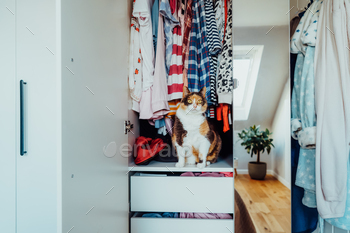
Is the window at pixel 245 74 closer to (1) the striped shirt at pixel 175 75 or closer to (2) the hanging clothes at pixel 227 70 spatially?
(2) the hanging clothes at pixel 227 70

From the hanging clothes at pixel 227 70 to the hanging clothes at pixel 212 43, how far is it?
0.05 meters

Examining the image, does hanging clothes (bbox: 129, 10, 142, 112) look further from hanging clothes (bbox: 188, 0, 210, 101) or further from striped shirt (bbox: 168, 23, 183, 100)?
hanging clothes (bbox: 188, 0, 210, 101)

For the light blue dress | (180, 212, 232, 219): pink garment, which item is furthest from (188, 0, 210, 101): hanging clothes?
(180, 212, 232, 219): pink garment

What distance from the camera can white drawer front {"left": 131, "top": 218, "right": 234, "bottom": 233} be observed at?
1121mm

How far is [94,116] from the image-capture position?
80cm

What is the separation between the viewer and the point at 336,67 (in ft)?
3.05

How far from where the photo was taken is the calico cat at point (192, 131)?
3.95ft

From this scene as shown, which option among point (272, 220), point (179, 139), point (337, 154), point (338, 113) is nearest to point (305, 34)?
point (338, 113)

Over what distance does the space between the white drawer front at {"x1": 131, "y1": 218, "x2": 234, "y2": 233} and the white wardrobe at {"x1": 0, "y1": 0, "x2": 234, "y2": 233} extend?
0.77 ft

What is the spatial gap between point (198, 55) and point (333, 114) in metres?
0.82
